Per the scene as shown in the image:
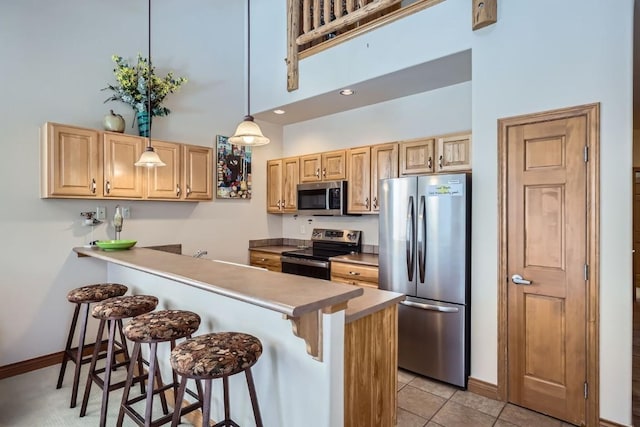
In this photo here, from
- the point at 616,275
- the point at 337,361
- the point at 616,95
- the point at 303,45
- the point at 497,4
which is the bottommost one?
the point at 337,361

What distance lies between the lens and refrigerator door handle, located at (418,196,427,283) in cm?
306

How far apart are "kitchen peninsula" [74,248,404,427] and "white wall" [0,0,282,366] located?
164 cm

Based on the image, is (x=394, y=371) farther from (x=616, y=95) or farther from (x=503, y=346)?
(x=616, y=95)

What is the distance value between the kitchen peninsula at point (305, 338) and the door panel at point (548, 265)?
118cm

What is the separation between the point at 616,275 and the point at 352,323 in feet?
5.83

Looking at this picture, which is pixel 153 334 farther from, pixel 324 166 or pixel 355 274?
pixel 324 166

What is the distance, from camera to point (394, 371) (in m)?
2.12

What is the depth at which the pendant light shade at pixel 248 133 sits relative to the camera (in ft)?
8.34

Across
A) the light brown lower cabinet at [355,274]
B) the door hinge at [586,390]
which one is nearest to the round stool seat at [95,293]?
the light brown lower cabinet at [355,274]

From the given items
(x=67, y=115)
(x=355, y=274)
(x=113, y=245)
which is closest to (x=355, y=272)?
(x=355, y=274)

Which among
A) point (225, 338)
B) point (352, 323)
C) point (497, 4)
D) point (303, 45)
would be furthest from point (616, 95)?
point (303, 45)

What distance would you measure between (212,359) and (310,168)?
326cm

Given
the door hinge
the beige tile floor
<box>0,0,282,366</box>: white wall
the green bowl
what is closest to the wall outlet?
<box>0,0,282,366</box>: white wall

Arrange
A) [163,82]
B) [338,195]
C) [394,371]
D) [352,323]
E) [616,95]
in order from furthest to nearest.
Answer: [338,195] → [163,82] → [616,95] → [394,371] → [352,323]
